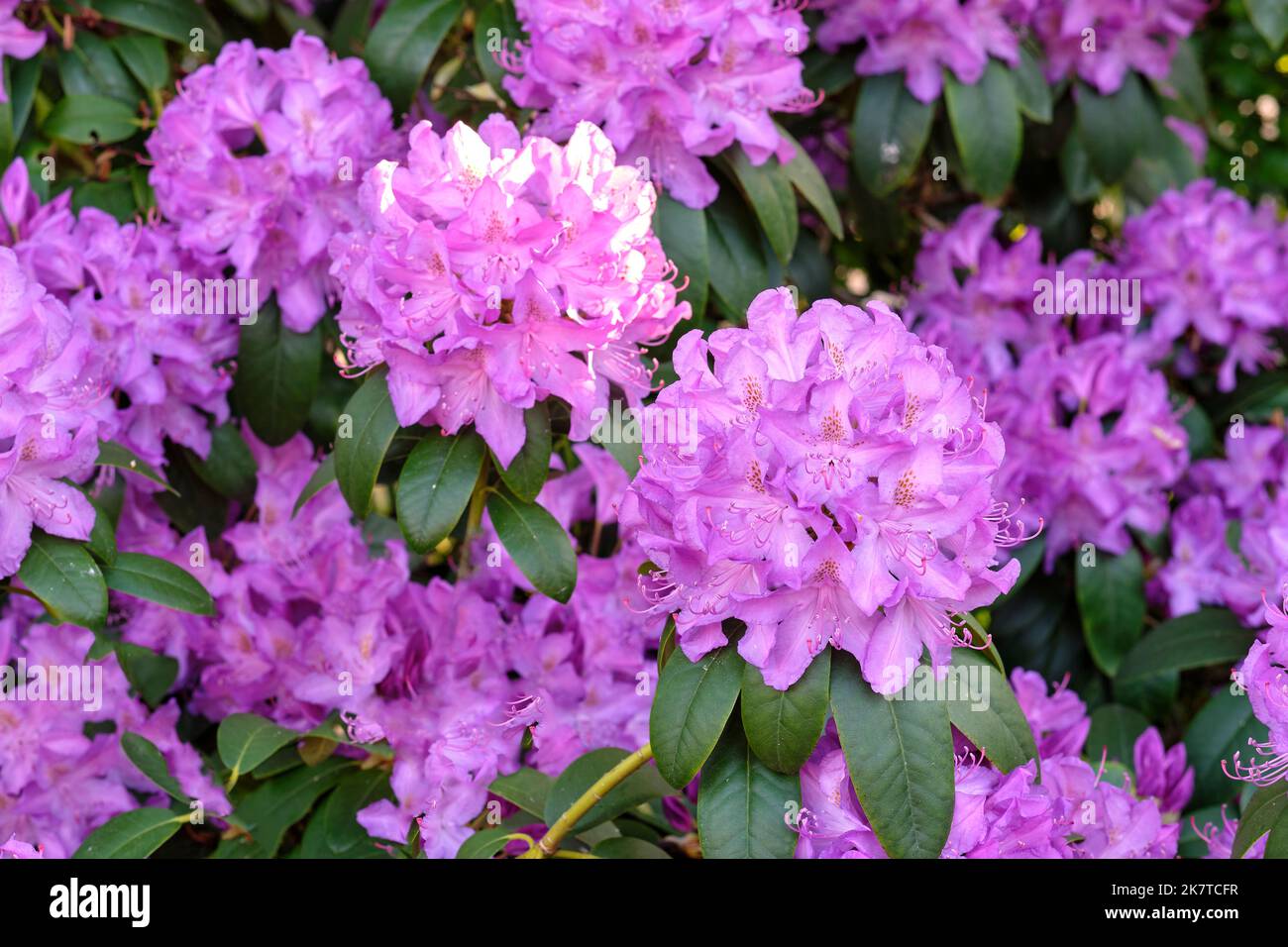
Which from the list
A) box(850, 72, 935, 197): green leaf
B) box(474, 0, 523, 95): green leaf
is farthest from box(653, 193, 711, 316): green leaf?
box(850, 72, 935, 197): green leaf

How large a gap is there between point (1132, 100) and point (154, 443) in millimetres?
1606

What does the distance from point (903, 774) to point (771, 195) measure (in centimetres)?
83

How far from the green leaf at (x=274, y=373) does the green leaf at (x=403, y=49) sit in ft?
1.12

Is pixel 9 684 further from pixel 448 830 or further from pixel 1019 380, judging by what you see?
pixel 1019 380

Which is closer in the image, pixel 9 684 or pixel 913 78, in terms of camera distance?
pixel 9 684

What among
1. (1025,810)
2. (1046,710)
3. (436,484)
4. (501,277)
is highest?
(501,277)

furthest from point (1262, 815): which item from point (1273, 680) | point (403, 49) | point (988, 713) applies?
point (403, 49)

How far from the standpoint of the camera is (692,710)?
3.94 ft

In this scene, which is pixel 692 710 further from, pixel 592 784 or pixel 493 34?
pixel 493 34

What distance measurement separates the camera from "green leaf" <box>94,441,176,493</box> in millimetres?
1557

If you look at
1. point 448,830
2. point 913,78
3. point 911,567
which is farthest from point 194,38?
point 911,567

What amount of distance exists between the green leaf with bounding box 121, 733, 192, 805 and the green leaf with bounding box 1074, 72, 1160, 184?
5.52ft

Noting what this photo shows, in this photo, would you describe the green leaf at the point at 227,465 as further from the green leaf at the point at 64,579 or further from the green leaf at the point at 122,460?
the green leaf at the point at 64,579

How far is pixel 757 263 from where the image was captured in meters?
1.81
